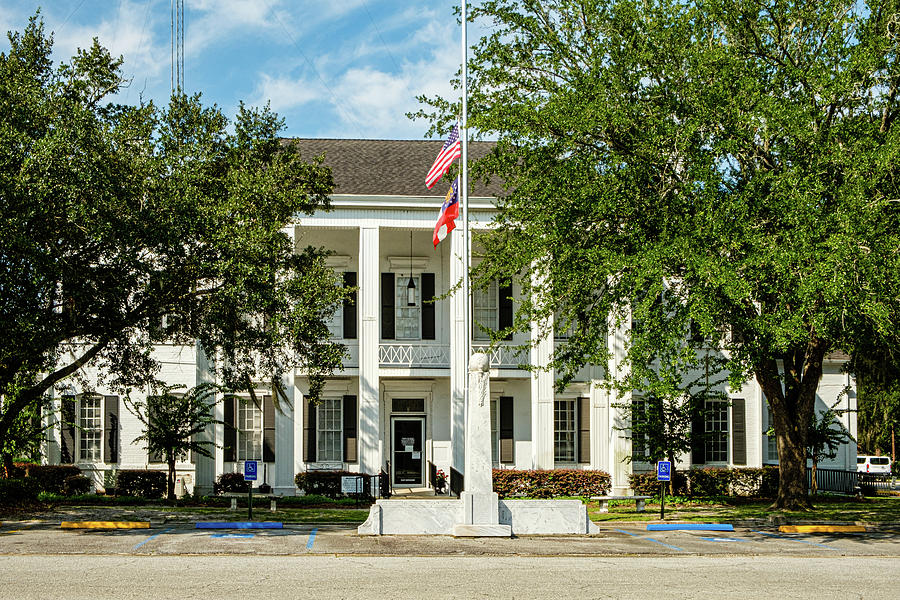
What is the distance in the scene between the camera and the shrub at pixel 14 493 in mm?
21188

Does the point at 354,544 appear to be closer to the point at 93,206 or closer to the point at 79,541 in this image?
the point at 79,541

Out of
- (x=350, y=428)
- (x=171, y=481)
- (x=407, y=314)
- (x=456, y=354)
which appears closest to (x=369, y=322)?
(x=407, y=314)

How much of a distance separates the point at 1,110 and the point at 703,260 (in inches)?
471

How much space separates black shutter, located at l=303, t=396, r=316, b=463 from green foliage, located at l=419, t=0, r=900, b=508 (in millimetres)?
9871

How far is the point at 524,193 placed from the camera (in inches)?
728

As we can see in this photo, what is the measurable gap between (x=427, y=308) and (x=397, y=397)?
2989 mm

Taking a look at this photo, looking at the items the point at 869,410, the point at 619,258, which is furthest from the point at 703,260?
the point at 869,410

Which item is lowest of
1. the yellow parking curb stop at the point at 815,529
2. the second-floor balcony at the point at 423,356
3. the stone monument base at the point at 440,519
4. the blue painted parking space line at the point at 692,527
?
the yellow parking curb stop at the point at 815,529

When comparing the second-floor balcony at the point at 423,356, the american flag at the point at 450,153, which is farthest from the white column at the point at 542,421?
the american flag at the point at 450,153

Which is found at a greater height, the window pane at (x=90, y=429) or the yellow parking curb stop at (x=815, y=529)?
the window pane at (x=90, y=429)

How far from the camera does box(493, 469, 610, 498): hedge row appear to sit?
25.9m

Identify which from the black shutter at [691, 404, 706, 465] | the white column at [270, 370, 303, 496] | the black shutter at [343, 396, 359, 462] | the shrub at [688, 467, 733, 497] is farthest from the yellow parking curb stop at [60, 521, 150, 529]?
the shrub at [688, 467, 733, 497]

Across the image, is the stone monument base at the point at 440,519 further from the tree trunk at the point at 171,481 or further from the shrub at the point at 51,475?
the shrub at the point at 51,475

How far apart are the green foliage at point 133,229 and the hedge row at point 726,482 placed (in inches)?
514
